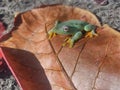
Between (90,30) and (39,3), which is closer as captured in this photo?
(90,30)

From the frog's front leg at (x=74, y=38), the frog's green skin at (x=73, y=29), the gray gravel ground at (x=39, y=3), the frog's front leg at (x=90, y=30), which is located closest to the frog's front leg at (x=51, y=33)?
the frog's green skin at (x=73, y=29)

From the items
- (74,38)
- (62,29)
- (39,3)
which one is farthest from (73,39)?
(39,3)

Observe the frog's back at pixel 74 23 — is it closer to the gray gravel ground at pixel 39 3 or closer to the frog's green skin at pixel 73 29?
the frog's green skin at pixel 73 29

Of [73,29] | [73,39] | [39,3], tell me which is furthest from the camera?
[39,3]

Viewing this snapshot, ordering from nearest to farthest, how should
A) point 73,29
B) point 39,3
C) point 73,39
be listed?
point 73,39 < point 73,29 < point 39,3

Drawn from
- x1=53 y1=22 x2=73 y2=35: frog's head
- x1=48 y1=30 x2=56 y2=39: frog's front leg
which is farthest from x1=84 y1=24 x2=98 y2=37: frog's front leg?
x1=48 y1=30 x2=56 y2=39: frog's front leg

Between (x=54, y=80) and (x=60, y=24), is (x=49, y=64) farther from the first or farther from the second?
(x=60, y=24)

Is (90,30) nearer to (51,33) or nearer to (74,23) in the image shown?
(74,23)
